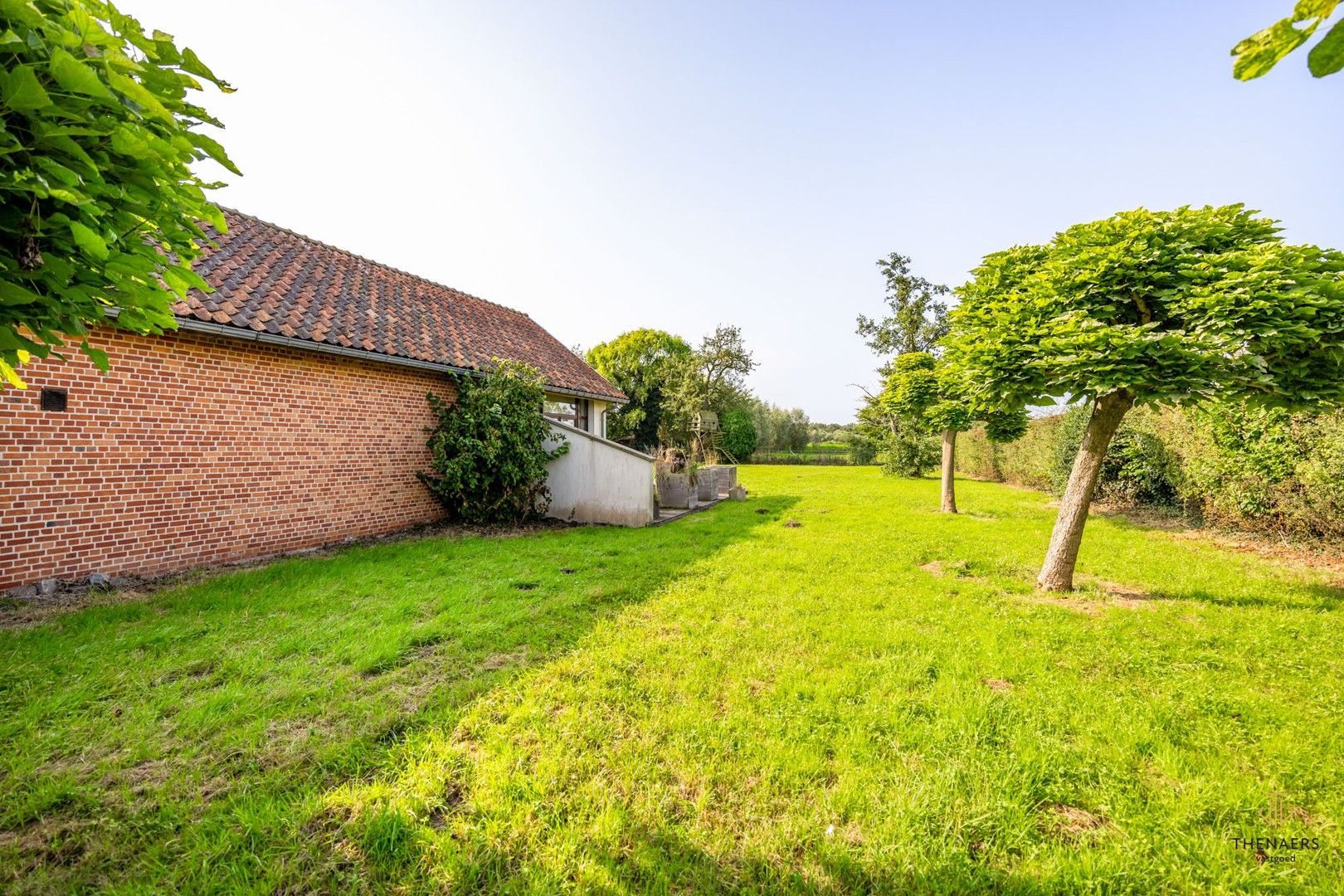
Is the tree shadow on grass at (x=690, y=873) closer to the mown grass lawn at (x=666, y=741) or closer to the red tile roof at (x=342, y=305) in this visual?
the mown grass lawn at (x=666, y=741)

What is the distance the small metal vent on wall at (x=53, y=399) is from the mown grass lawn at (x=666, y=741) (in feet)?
7.50

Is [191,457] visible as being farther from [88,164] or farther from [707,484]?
[707,484]

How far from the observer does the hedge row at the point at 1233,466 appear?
711 centimetres

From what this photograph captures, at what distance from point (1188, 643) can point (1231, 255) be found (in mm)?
3446

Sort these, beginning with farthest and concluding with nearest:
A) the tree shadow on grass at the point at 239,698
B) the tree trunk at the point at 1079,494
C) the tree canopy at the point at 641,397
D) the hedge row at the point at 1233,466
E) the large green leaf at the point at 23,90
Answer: the tree canopy at the point at 641,397
the hedge row at the point at 1233,466
the tree trunk at the point at 1079,494
the tree shadow on grass at the point at 239,698
the large green leaf at the point at 23,90

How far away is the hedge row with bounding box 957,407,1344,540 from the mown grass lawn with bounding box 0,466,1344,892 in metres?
3.11

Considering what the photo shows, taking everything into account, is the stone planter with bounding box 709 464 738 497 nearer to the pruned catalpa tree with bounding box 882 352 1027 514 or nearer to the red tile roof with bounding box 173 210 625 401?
the red tile roof with bounding box 173 210 625 401

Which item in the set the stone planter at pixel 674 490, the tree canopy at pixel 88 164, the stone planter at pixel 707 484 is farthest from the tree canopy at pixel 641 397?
the tree canopy at pixel 88 164

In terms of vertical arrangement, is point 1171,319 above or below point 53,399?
above

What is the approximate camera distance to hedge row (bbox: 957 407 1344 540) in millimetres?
7113

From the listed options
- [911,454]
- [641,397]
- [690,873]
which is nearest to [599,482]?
[690,873]

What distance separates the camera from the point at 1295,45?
1148 mm

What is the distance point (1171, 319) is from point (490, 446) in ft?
29.4

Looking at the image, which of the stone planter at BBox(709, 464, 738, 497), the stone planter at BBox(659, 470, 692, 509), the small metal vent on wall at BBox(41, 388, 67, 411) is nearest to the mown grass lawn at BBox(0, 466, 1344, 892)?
the small metal vent on wall at BBox(41, 388, 67, 411)
